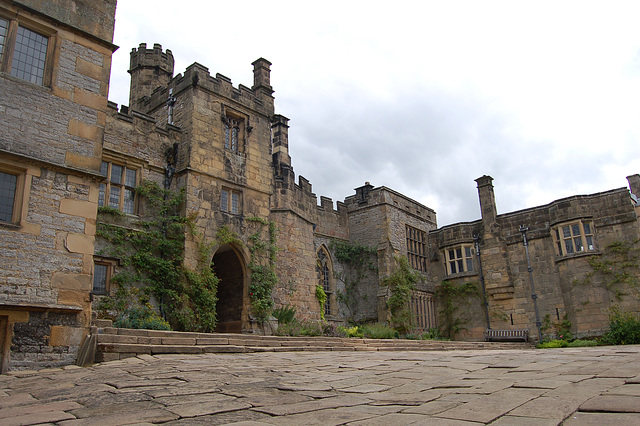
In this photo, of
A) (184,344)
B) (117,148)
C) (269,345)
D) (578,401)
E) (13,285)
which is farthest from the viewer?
(117,148)

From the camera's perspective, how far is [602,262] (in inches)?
747

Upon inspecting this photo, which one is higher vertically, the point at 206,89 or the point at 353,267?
the point at 206,89

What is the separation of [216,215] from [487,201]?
1367cm

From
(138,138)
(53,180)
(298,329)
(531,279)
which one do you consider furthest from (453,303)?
(53,180)

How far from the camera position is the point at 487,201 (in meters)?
23.1

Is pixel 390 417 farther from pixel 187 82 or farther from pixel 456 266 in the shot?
pixel 456 266

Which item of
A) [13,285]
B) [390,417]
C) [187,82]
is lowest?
[390,417]

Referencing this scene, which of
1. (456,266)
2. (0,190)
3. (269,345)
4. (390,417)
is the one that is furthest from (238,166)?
(390,417)

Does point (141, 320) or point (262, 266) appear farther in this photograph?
Result: point (262, 266)

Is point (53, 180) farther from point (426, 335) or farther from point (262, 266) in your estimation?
point (426, 335)

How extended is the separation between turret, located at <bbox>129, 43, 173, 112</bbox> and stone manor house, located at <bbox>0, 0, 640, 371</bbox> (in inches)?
2.3

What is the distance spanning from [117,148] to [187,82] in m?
3.58

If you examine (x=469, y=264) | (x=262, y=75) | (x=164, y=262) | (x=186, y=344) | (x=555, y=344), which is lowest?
(x=555, y=344)

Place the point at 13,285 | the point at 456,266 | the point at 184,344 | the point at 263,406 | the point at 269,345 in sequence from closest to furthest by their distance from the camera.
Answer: the point at 263,406 < the point at 13,285 < the point at 184,344 < the point at 269,345 < the point at 456,266
